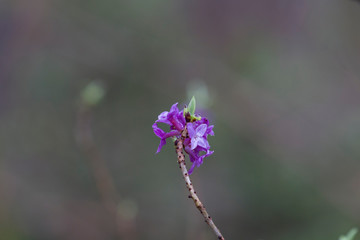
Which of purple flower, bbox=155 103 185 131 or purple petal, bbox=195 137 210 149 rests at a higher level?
purple flower, bbox=155 103 185 131

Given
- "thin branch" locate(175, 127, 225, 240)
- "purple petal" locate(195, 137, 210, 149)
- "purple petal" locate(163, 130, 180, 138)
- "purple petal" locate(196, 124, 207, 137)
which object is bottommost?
"thin branch" locate(175, 127, 225, 240)

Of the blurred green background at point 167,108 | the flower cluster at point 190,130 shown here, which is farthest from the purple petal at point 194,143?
the blurred green background at point 167,108

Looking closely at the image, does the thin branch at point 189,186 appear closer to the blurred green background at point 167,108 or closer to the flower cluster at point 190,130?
the flower cluster at point 190,130

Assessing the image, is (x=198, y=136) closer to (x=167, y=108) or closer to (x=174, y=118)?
(x=174, y=118)

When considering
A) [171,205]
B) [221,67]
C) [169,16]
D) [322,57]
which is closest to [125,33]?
[169,16]

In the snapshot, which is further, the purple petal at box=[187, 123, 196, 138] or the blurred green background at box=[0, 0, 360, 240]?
the blurred green background at box=[0, 0, 360, 240]

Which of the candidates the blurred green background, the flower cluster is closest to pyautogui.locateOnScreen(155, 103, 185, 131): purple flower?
the flower cluster

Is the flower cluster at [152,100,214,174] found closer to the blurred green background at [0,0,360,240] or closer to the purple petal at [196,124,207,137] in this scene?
the purple petal at [196,124,207,137]

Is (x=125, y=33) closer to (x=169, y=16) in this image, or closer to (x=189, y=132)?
(x=169, y=16)
